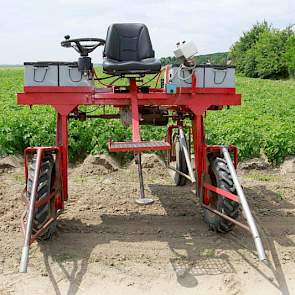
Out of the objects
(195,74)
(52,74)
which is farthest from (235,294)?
(52,74)

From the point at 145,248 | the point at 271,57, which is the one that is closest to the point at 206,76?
the point at 145,248

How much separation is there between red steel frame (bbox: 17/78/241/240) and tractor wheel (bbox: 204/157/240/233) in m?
0.10

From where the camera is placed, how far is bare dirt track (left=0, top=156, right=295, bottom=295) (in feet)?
12.4

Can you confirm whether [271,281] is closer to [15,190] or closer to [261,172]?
[15,190]

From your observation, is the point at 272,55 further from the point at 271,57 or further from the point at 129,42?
the point at 129,42

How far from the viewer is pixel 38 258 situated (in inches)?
166

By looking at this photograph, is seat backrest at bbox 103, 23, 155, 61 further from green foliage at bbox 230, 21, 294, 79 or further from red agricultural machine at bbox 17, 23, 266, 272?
green foliage at bbox 230, 21, 294, 79

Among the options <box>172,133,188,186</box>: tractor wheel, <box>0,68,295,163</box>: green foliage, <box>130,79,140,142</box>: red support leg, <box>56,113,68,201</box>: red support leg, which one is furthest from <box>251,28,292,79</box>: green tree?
<box>56,113,68,201</box>: red support leg

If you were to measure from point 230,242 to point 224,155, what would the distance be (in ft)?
2.59

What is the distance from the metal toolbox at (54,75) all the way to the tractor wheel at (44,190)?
0.70 m

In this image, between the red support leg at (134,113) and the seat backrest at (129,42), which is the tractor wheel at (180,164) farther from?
the red support leg at (134,113)

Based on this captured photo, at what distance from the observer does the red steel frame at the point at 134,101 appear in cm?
483

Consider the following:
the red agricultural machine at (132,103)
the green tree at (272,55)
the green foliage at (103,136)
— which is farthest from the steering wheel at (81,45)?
the green tree at (272,55)

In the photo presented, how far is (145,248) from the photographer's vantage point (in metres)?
4.44
